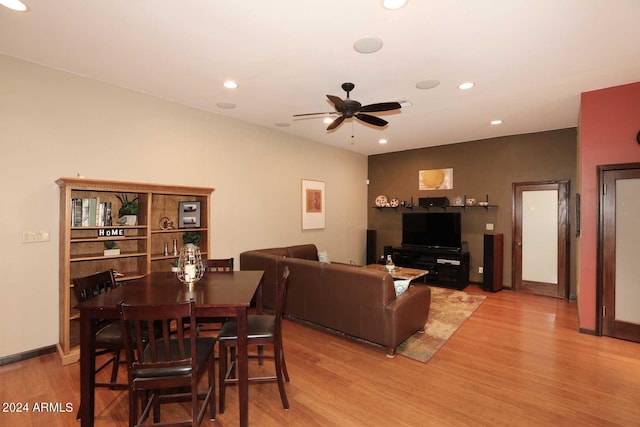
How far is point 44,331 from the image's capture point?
308 cm

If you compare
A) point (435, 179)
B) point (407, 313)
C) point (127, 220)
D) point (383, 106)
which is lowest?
point (407, 313)

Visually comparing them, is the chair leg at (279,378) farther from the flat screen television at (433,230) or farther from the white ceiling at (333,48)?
the flat screen television at (433,230)

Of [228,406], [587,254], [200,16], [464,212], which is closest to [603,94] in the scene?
[587,254]

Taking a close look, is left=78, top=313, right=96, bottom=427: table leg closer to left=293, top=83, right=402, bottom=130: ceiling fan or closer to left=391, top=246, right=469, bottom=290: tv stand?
left=293, top=83, right=402, bottom=130: ceiling fan

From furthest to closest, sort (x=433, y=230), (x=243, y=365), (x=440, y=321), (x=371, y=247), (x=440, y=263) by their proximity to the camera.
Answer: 1. (x=371, y=247)
2. (x=433, y=230)
3. (x=440, y=263)
4. (x=440, y=321)
5. (x=243, y=365)

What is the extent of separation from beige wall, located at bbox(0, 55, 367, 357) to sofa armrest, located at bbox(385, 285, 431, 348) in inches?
111

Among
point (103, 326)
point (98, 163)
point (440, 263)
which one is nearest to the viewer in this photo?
point (103, 326)

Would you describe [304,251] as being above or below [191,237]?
below

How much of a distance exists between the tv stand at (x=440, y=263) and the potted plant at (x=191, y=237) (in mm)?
4348

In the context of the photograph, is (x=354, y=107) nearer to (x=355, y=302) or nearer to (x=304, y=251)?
(x=355, y=302)

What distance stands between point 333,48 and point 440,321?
12.2 ft

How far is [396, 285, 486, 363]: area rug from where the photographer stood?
3.23 metres

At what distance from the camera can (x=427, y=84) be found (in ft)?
11.5

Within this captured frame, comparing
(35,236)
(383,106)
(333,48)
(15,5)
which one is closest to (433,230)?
(383,106)
